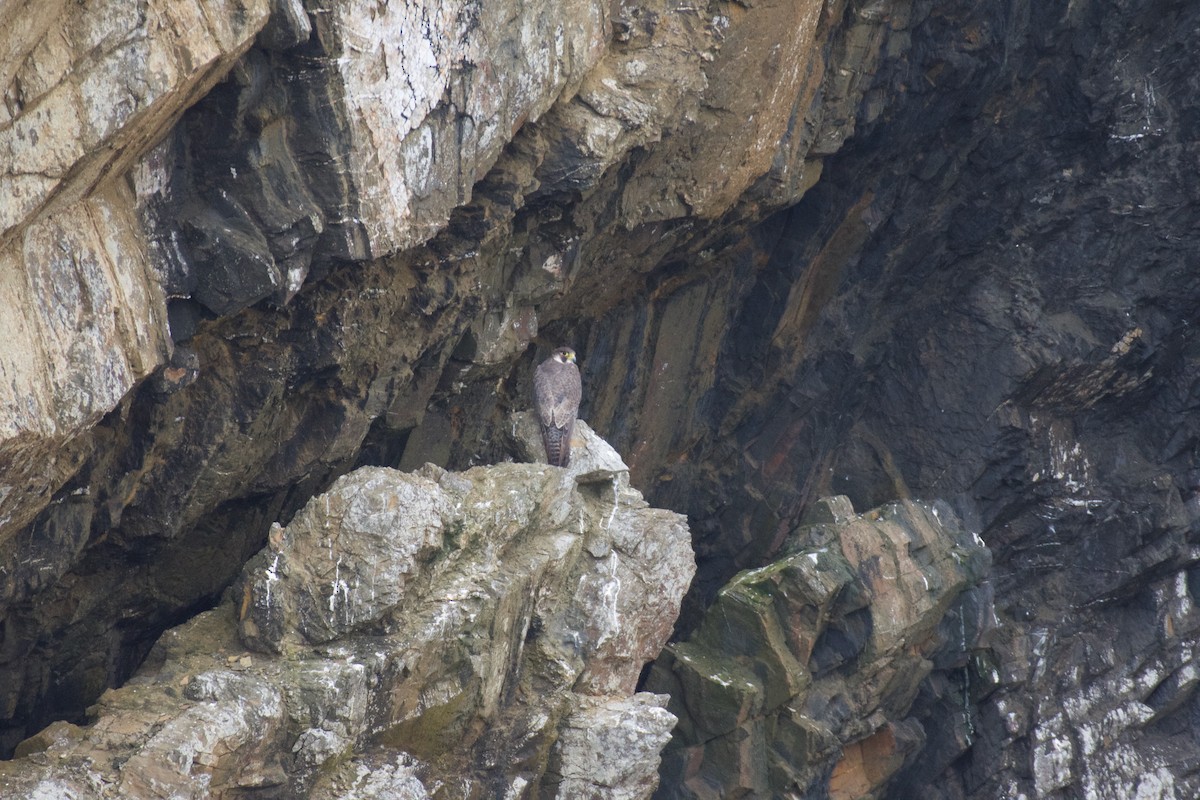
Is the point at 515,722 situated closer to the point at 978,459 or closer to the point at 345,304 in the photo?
the point at 345,304

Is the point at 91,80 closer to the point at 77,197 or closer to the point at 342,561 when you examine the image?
the point at 77,197

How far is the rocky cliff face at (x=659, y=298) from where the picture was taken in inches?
294

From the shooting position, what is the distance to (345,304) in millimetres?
9836

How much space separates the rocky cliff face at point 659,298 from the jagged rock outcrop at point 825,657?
0.71ft

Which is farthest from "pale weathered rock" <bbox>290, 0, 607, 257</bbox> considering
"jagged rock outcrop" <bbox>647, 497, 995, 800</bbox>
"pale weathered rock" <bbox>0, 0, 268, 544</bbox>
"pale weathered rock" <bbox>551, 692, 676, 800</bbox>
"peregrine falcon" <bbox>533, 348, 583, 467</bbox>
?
"jagged rock outcrop" <bbox>647, 497, 995, 800</bbox>

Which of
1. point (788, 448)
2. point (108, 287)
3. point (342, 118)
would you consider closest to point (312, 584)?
point (108, 287)

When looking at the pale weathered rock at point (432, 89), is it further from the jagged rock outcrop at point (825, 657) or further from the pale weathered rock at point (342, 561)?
the jagged rock outcrop at point (825, 657)

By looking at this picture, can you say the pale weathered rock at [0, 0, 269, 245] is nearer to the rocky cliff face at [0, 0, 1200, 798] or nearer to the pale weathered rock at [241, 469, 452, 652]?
the rocky cliff face at [0, 0, 1200, 798]

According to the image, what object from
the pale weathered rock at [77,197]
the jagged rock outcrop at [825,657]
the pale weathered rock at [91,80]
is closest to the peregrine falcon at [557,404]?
the jagged rock outcrop at [825,657]

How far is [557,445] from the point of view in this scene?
38.0 ft

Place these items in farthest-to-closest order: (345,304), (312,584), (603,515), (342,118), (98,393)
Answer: (603,515), (345,304), (312,584), (342,118), (98,393)

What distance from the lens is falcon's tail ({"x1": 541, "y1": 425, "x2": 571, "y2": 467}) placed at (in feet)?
37.9

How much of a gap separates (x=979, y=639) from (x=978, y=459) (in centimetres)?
228

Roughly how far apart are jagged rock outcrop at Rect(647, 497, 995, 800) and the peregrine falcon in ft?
11.0
